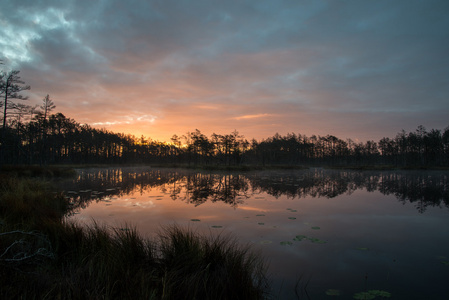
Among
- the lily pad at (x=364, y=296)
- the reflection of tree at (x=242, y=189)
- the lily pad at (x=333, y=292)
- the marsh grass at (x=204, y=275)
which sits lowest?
the reflection of tree at (x=242, y=189)

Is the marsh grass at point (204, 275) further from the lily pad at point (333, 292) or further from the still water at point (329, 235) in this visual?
the lily pad at point (333, 292)

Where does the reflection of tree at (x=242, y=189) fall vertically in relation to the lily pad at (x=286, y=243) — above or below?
below

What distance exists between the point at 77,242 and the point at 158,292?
2.81m

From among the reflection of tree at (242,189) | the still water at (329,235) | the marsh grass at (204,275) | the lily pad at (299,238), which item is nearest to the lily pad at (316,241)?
the still water at (329,235)

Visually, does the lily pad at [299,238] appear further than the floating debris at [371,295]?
Yes

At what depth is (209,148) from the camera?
7038 centimetres

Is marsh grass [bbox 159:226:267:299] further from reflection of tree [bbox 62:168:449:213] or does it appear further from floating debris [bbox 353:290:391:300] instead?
reflection of tree [bbox 62:168:449:213]

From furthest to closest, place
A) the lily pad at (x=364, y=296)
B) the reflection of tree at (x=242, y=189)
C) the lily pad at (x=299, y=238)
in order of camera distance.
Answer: the reflection of tree at (x=242, y=189)
the lily pad at (x=299, y=238)
the lily pad at (x=364, y=296)

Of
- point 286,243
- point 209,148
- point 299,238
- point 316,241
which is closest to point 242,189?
point 299,238

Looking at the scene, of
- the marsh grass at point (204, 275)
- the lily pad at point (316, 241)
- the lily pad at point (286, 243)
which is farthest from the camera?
the lily pad at point (316, 241)

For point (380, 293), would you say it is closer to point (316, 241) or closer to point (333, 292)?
point (333, 292)

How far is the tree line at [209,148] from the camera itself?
63594 mm

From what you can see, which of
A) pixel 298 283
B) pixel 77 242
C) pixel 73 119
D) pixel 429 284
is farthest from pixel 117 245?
pixel 73 119

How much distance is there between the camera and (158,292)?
3070mm
